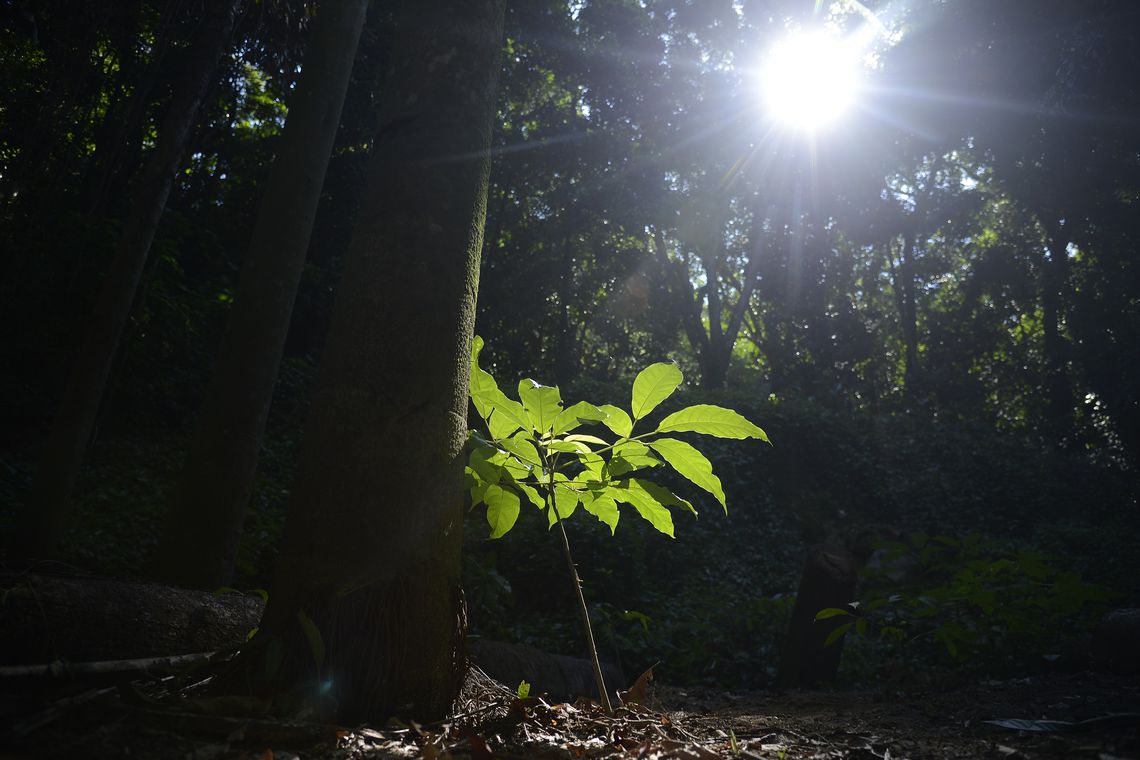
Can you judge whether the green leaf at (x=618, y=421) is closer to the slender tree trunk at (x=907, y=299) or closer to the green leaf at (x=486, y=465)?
the green leaf at (x=486, y=465)

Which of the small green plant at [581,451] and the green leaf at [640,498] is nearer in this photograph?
the small green plant at [581,451]

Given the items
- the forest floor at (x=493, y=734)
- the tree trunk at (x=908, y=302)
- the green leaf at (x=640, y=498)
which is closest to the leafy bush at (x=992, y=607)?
the forest floor at (x=493, y=734)

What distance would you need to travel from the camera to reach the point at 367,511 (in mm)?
1670

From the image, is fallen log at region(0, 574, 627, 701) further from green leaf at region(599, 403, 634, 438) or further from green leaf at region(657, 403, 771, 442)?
green leaf at region(657, 403, 771, 442)

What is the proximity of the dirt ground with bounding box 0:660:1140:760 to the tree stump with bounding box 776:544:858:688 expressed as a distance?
2.71 meters

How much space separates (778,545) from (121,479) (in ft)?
31.3

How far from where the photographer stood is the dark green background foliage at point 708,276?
738cm

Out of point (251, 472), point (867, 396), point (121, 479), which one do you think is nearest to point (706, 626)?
point (251, 472)

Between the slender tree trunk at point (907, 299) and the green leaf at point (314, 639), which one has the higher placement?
the slender tree trunk at point (907, 299)

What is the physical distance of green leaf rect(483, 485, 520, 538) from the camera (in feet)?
6.49

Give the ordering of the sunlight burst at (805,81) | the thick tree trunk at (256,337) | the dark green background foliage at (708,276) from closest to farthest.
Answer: the thick tree trunk at (256,337), the dark green background foliage at (708,276), the sunlight burst at (805,81)

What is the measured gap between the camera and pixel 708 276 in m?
23.9

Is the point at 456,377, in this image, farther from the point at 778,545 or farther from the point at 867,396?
the point at 867,396

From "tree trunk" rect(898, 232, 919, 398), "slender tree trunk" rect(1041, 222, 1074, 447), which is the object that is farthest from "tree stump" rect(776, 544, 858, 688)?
"tree trunk" rect(898, 232, 919, 398)
